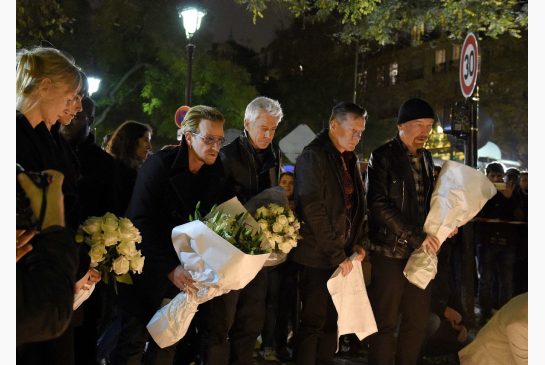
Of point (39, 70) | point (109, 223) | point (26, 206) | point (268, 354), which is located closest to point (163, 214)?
point (109, 223)

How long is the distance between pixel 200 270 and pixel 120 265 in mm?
727

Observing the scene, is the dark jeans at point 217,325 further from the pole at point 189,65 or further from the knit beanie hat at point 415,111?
the pole at point 189,65

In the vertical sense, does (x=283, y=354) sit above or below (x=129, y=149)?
below

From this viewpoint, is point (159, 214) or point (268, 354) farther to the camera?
point (268, 354)

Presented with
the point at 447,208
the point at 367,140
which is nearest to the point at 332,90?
the point at 367,140

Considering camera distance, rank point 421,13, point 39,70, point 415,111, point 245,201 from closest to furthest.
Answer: point 39,70 < point 245,201 < point 415,111 < point 421,13

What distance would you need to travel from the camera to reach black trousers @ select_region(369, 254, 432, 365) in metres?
5.30

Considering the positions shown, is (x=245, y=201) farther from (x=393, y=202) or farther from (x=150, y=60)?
(x=150, y=60)

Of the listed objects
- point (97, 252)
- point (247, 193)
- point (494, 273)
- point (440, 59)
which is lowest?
point (494, 273)

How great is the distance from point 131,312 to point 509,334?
2.81m

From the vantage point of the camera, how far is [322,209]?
5055mm

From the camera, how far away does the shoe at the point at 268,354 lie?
623cm

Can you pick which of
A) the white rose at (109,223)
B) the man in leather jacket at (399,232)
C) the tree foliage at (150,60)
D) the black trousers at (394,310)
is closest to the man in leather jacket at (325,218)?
the man in leather jacket at (399,232)

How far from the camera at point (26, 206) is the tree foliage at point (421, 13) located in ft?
24.2
